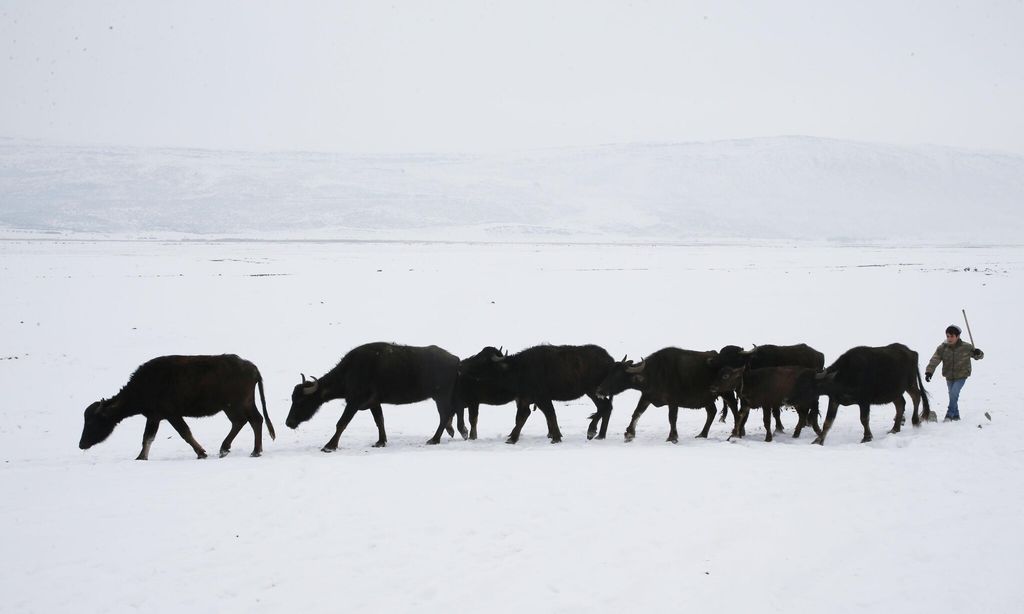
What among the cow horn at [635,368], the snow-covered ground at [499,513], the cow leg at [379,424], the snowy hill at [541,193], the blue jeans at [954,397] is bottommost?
the snow-covered ground at [499,513]

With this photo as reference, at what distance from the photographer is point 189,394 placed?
1255cm

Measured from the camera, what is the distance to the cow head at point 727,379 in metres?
13.4

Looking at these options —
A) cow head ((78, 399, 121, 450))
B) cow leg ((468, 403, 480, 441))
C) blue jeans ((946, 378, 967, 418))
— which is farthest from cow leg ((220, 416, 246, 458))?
blue jeans ((946, 378, 967, 418))

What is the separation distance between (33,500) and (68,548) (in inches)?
69.6

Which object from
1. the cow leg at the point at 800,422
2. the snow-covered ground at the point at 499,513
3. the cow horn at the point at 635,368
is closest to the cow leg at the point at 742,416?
the snow-covered ground at the point at 499,513

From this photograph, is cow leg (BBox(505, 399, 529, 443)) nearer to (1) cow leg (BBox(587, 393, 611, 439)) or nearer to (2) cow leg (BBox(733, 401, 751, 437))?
(1) cow leg (BBox(587, 393, 611, 439))

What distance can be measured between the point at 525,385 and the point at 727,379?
3469 mm

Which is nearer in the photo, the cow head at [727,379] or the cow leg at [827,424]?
the cow leg at [827,424]

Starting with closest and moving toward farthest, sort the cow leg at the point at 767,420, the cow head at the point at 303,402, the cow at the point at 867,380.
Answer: the cow at the point at 867,380 → the cow leg at the point at 767,420 → the cow head at the point at 303,402

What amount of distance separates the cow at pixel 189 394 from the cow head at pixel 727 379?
7.55 meters

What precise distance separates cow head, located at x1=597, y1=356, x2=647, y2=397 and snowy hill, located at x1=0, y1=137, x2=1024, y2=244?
205 ft

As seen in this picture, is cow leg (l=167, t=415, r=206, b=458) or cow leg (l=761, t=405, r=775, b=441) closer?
cow leg (l=167, t=415, r=206, b=458)

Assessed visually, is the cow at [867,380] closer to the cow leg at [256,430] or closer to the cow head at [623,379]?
the cow head at [623,379]

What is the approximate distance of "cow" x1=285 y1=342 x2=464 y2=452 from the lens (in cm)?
1347
